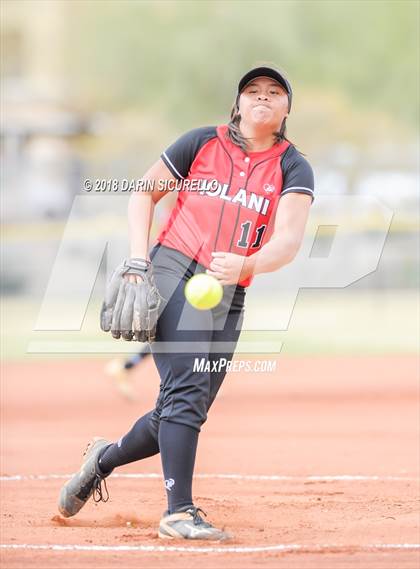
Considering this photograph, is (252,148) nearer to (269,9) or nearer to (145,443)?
(145,443)

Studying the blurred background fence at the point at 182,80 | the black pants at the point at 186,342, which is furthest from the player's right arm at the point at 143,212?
the blurred background fence at the point at 182,80

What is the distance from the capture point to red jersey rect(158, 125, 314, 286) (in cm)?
497

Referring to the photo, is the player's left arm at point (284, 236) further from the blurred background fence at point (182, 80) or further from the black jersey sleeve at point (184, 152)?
the blurred background fence at point (182, 80)

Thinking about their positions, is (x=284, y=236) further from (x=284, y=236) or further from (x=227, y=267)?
(x=227, y=267)

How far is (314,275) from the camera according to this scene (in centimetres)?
1984

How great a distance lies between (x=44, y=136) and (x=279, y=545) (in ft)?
101

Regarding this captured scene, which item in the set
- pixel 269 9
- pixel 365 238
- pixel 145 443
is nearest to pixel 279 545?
pixel 145 443

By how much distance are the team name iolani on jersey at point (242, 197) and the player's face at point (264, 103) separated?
1.04 feet

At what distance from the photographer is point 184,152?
5047mm

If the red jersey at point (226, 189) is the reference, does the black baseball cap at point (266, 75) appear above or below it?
above

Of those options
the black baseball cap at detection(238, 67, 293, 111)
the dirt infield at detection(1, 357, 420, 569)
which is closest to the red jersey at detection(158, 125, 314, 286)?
the black baseball cap at detection(238, 67, 293, 111)

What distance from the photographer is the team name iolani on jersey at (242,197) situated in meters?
4.96

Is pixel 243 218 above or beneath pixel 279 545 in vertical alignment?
above

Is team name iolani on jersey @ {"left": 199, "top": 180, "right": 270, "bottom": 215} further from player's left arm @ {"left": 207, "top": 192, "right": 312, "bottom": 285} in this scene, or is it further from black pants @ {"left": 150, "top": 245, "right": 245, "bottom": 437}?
black pants @ {"left": 150, "top": 245, "right": 245, "bottom": 437}
